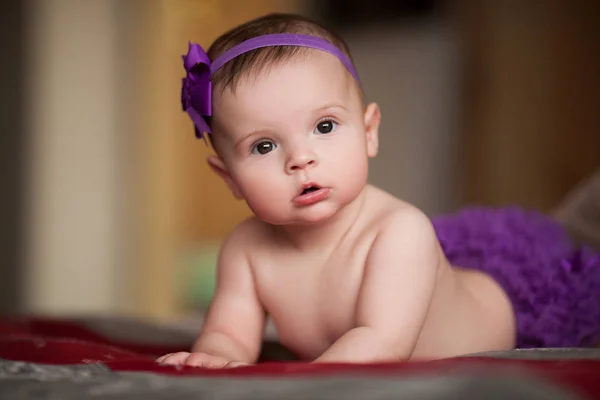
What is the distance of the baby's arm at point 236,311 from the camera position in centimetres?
117

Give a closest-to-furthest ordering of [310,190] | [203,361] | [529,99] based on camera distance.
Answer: [203,361] → [310,190] → [529,99]

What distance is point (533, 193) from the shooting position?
124 inches

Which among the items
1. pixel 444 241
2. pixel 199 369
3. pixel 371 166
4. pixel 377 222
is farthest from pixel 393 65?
pixel 199 369

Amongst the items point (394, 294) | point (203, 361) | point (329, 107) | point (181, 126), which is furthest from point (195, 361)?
point (181, 126)

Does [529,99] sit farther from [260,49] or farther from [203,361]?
[203,361]

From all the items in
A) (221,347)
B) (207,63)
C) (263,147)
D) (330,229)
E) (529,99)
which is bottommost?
(221,347)

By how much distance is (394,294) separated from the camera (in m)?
1.04

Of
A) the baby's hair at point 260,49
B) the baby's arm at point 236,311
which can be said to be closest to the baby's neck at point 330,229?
the baby's arm at point 236,311

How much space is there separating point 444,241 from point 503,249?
0.35 ft

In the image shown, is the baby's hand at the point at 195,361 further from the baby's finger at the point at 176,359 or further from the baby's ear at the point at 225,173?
the baby's ear at the point at 225,173

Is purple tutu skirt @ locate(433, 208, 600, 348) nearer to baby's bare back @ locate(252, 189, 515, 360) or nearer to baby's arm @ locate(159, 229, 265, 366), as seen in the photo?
baby's bare back @ locate(252, 189, 515, 360)

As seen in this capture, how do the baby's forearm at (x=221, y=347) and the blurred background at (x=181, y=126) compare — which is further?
the blurred background at (x=181, y=126)

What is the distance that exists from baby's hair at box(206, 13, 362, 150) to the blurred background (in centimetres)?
Answer: 215

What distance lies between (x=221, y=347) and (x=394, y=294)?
0.88ft
